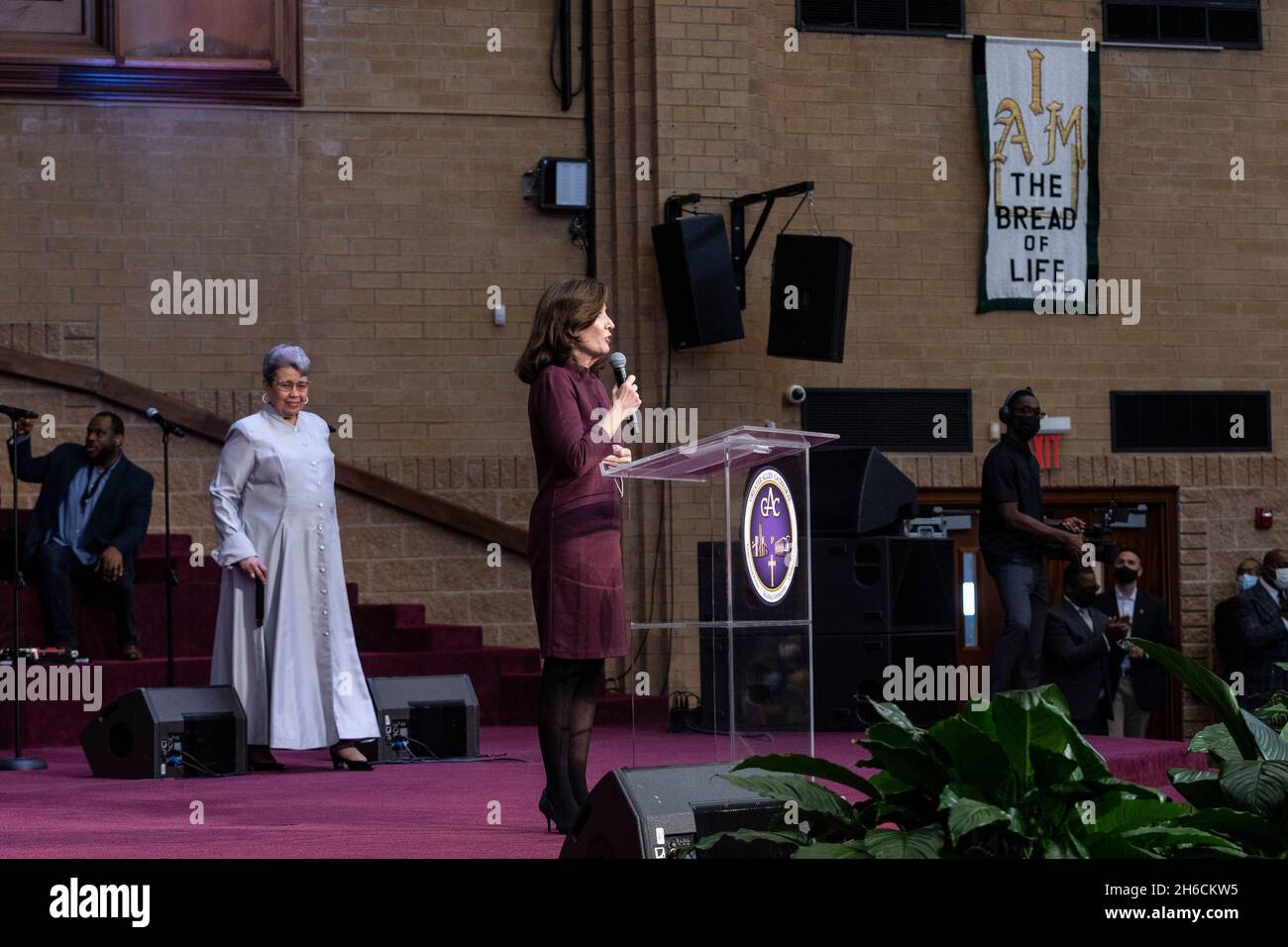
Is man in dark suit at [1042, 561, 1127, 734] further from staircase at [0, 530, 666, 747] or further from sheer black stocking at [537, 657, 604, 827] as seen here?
sheer black stocking at [537, 657, 604, 827]

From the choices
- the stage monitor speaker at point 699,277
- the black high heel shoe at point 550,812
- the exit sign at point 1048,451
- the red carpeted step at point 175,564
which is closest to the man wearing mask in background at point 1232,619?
the exit sign at point 1048,451

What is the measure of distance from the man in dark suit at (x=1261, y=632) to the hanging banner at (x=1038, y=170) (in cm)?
232

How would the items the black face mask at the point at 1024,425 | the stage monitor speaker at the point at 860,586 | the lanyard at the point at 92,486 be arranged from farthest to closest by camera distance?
1. the lanyard at the point at 92,486
2. the stage monitor speaker at the point at 860,586
3. the black face mask at the point at 1024,425

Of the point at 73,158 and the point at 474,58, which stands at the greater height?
the point at 474,58

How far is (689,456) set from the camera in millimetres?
4320

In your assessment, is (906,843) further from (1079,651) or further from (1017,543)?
(1079,651)

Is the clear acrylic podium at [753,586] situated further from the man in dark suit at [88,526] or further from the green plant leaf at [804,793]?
the man in dark suit at [88,526]

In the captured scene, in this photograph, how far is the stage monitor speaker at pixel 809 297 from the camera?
11078mm

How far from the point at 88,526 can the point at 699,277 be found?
407 centimetres

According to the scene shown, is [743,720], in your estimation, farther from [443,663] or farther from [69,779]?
[443,663]

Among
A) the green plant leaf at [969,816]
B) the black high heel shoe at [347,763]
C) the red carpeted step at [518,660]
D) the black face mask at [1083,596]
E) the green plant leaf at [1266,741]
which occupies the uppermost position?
the green plant leaf at [1266,741]
